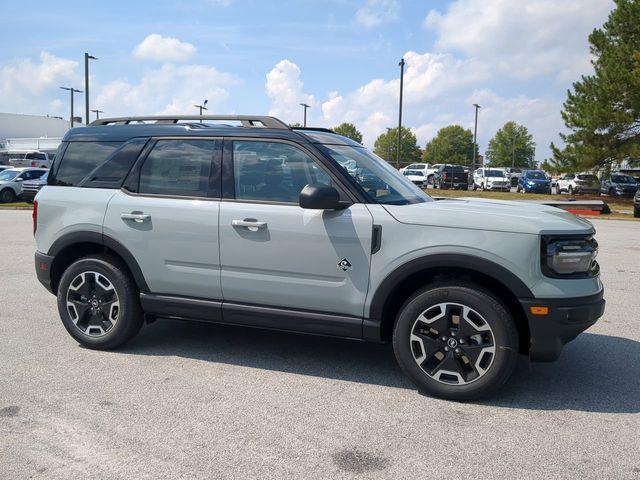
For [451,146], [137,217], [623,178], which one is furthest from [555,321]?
[451,146]

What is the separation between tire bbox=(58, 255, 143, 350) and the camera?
15.8 ft

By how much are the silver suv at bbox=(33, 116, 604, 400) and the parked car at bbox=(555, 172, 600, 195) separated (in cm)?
3198

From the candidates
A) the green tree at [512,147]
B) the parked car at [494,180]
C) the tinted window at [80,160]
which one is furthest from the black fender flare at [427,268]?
the green tree at [512,147]

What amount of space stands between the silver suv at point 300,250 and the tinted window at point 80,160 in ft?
0.04

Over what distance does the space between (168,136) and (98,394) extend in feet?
6.77

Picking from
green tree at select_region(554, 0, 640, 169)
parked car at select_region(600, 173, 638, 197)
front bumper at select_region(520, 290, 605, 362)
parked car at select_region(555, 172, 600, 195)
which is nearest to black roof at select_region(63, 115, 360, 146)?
front bumper at select_region(520, 290, 605, 362)

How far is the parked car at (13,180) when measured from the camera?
25.8 meters

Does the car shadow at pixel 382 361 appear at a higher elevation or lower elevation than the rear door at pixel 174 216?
lower

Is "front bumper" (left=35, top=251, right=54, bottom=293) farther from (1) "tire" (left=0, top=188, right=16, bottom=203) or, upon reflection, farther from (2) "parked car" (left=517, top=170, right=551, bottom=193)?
(2) "parked car" (left=517, top=170, right=551, bottom=193)

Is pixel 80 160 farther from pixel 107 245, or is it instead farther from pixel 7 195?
pixel 7 195

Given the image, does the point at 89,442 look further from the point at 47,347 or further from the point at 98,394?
the point at 47,347

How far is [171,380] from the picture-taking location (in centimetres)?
426

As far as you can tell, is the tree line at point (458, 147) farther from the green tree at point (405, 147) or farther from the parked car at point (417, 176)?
the parked car at point (417, 176)

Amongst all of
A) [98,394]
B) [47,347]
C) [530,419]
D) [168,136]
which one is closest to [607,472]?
[530,419]
